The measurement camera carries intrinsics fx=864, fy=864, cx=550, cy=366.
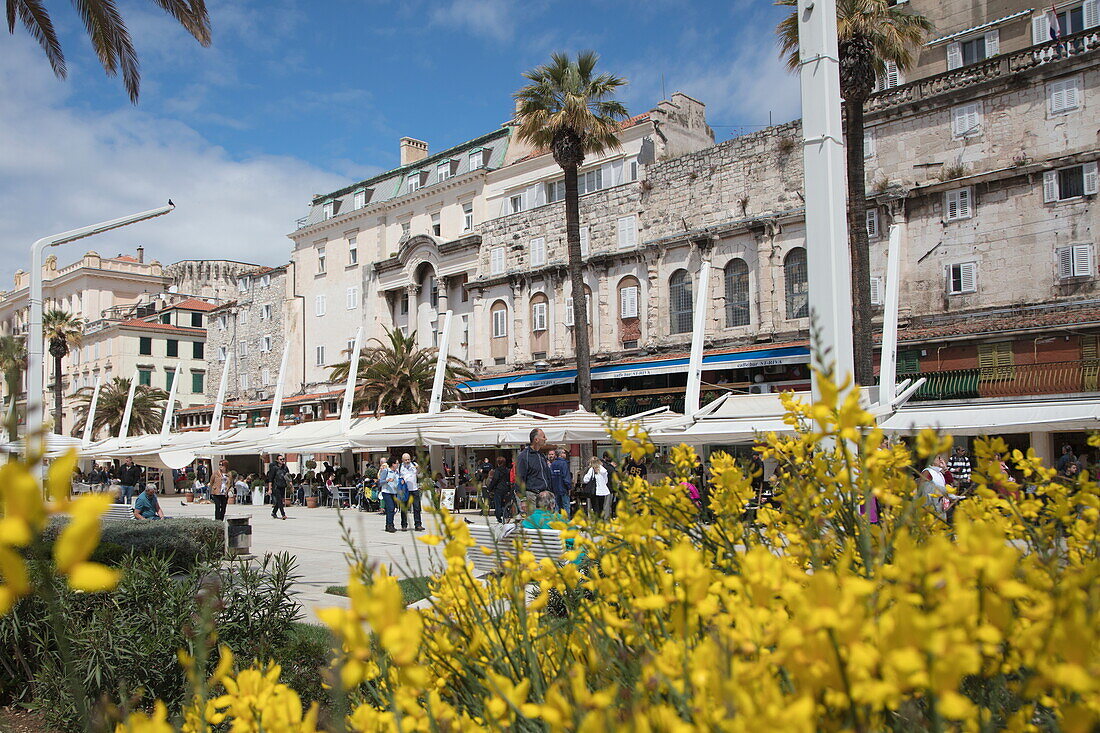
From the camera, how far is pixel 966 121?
76.5 feet

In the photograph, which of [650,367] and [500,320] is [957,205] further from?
[500,320]

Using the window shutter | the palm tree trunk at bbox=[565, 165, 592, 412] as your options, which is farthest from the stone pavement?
the window shutter

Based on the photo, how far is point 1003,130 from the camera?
22.8m

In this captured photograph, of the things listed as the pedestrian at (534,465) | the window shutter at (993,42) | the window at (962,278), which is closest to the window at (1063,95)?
the window shutter at (993,42)

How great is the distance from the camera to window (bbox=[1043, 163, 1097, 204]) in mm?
21312

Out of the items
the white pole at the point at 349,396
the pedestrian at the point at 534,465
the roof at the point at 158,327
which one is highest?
the roof at the point at 158,327

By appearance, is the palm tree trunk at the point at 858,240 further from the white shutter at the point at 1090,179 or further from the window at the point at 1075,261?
the white shutter at the point at 1090,179

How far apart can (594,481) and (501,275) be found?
19983mm

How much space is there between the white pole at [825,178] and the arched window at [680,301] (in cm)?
2301

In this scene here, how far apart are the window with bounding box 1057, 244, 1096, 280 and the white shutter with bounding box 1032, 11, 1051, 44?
263 inches

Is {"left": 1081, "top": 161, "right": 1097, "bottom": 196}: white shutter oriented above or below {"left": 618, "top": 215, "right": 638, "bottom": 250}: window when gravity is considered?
below

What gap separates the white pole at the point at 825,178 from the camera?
227 inches

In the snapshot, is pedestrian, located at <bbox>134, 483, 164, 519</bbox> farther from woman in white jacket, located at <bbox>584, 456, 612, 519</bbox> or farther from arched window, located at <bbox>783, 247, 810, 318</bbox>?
arched window, located at <bbox>783, 247, 810, 318</bbox>

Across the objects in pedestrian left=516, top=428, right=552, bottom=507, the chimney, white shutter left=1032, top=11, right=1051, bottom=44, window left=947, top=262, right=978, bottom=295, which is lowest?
pedestrian left=516, top=428, right=552, bottom=507
